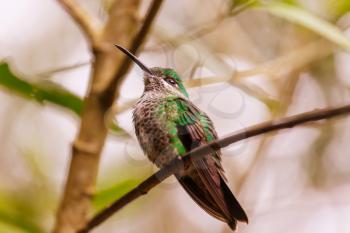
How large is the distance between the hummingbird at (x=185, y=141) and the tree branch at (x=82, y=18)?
0.52 feet

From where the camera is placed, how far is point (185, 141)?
1.38 metres

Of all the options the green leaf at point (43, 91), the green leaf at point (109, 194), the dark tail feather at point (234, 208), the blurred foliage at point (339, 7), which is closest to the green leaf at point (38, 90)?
the green leaf at point (43, 91)

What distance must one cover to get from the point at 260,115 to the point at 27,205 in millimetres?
851

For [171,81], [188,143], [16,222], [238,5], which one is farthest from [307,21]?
[16,222]

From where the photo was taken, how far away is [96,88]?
54.2 inches

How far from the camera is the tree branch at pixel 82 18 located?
4.88ft

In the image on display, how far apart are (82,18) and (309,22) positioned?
21.6 inches

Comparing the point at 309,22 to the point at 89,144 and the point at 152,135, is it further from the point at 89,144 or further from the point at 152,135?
the point at 89,144

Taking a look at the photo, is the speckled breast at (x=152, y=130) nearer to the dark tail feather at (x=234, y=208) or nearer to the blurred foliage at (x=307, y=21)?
the dark tail feather at (x=234, y=208)

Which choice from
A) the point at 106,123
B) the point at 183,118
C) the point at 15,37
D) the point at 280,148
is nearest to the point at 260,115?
the point at 280,148

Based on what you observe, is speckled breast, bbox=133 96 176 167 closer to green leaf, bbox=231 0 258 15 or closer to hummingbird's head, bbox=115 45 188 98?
hummingbird's head, bbox=115 45 188 98

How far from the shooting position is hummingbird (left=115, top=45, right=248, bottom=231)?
1.23 metres

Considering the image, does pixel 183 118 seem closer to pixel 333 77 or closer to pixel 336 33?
pixel 336 33

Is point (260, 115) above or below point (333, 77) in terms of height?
above
